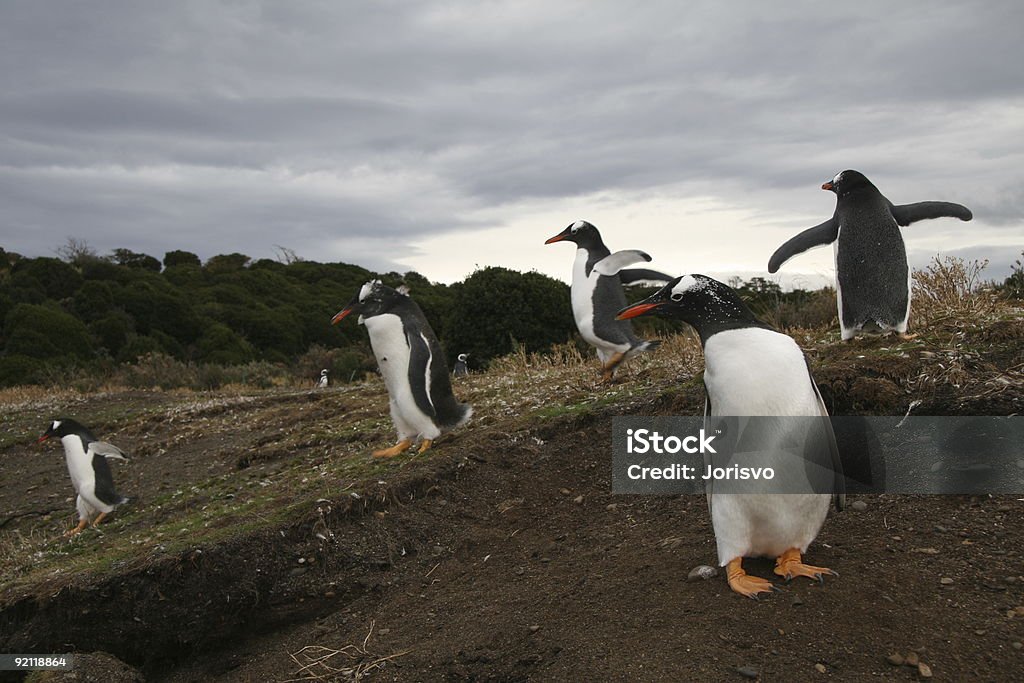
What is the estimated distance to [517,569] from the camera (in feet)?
14.5

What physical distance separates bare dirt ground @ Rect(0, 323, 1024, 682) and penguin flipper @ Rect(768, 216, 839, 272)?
79 centimetres

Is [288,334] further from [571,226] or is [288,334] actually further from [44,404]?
[571,226]

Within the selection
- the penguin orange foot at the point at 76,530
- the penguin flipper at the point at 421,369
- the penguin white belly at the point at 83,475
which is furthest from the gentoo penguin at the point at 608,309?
the penguin orange foot at the point at 76,530

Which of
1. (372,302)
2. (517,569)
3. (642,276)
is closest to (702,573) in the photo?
(517,569)

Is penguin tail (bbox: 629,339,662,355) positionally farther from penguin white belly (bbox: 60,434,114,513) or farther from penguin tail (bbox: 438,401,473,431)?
penguin white belly (bbox: 60,434,114,513)

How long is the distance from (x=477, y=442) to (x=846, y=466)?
2.58 m

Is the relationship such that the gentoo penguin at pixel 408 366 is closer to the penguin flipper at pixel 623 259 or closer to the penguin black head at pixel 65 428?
the penguin flipper at pixel 623 259

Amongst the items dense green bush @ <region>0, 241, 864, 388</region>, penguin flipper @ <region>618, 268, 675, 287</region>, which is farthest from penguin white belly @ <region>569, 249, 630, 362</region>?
dense green bush @ <region>0, 241, 864, 388</region>

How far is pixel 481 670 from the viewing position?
3369mm

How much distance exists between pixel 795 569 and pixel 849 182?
385cm

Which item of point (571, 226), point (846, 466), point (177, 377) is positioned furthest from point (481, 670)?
point (177, 377)

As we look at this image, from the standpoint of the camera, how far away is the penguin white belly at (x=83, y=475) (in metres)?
6.64

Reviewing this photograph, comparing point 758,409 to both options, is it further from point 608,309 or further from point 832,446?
point 608,309

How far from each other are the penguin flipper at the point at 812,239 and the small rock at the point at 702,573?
3.20 metres
